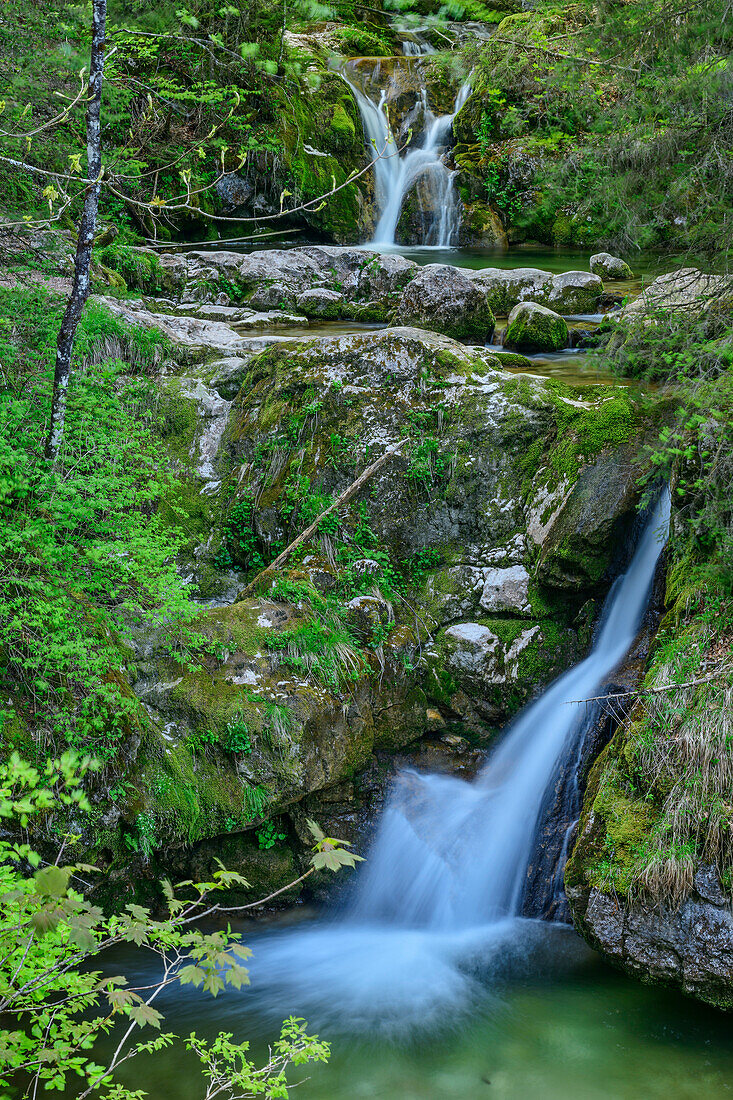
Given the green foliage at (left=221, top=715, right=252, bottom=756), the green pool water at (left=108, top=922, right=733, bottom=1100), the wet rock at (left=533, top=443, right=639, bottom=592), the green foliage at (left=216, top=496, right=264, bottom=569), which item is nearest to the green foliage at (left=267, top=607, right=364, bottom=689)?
the green foliage at (left=221, top=715, right=252, bottom=756)

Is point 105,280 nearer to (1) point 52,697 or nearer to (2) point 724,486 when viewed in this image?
(1) point 52,697

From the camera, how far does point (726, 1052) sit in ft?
12.1

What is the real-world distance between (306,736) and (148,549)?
1671 millimetres

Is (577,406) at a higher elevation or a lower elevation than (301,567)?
higher

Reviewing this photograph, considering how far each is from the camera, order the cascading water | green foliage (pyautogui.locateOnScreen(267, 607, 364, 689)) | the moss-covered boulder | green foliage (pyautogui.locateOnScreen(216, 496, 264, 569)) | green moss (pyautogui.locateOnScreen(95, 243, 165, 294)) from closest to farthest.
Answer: the cascading water, green foliage (pyautogui.locateOnScreen(267, 607, 364, 689)), green foliage (pyautogui.locateOnScreen(216, 496, 264, 569)), green moss (pyautogui.locateOnScreen(95, 243, 165, 294)), the moss-covered boulder

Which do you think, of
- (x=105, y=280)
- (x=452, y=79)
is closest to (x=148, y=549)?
(x=105, y=280)

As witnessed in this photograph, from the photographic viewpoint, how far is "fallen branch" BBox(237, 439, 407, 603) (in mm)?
5883

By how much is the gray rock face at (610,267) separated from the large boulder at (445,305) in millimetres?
3906

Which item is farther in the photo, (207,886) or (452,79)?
(452,79)

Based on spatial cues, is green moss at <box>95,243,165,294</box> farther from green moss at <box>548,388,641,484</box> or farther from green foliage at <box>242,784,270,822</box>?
green foliage at <box>242,784,270,822</box>

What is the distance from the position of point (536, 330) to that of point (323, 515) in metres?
3.91

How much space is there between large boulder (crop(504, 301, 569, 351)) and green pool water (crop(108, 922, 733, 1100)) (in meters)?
6.13

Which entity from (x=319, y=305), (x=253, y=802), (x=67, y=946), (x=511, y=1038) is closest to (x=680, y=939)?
(x=511, y=1038)

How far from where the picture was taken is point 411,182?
14.0m
